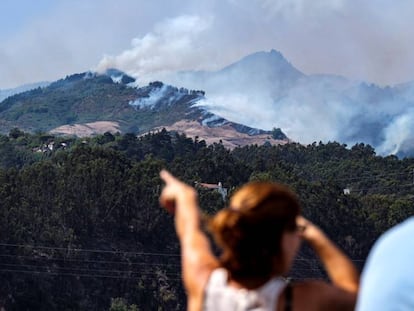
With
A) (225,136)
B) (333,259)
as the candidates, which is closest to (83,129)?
(225,136)

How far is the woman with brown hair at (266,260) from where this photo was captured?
2740mm

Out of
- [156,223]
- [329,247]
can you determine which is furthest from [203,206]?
[329,247]

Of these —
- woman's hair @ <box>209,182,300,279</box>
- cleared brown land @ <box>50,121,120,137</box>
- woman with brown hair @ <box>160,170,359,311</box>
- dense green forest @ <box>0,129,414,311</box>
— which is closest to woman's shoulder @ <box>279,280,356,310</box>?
woman with brown hair @ <box>160,170,359,311</box>

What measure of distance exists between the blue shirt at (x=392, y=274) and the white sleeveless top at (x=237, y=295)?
1.12ft

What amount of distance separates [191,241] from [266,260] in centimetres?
37

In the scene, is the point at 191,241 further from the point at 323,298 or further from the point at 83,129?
the point at 83,129

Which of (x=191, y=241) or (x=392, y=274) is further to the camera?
(x=191, y=241)

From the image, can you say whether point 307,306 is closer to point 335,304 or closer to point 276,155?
point 335,304

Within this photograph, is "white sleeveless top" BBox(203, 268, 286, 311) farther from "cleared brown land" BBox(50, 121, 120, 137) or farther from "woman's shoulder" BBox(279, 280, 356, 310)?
"cleared brown land" BBox(50, 121, 120, 137)

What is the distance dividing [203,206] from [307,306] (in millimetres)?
45278

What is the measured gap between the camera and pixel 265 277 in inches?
112

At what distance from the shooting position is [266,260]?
9.25 feet

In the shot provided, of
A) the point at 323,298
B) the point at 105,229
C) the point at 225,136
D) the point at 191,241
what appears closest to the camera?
the point at 323,298

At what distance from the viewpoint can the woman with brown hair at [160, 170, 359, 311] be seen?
2740mm
